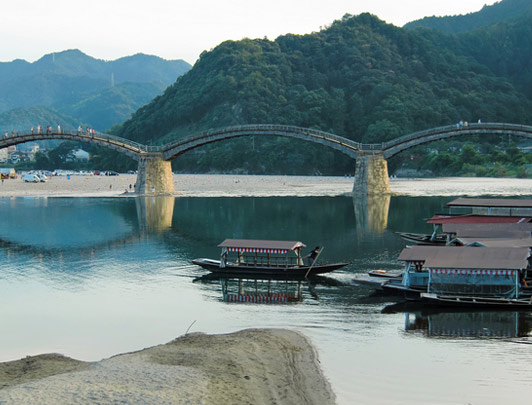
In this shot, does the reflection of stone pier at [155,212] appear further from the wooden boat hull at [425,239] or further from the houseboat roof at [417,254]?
the houseboat roof at [417,254]

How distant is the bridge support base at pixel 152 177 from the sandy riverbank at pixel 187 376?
2952 inches

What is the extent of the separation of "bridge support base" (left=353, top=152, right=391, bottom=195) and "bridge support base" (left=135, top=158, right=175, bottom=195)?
29625 millimetres

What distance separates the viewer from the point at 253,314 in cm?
2948

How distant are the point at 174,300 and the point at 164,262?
11.5 m

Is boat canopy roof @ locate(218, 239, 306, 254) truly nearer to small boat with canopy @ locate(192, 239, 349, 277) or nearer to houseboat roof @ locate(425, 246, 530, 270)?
small boat with canopy @ locate(192, 239, 349, 277)

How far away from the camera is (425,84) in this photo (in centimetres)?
18838

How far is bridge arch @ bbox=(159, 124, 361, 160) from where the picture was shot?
9469 centimetres

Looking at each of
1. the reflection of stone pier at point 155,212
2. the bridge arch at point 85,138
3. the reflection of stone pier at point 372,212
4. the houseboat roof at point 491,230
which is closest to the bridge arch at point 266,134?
the bridge arch at point 85,138

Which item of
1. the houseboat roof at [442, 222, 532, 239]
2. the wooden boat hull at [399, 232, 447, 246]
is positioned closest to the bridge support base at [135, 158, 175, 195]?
the wooden boat hull at [399, 232, 447, 246]

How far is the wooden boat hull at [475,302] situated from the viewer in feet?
95.3

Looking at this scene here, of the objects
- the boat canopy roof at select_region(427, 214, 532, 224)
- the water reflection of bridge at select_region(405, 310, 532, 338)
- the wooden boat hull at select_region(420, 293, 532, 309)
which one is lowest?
the water reflection of bridge at select_region(405, 310, 532, 338)

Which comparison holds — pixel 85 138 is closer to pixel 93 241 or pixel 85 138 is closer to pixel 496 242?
pixel 93 241

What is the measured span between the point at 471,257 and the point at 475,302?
92.8 inches

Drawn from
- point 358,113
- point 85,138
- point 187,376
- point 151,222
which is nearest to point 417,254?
point 187,376
